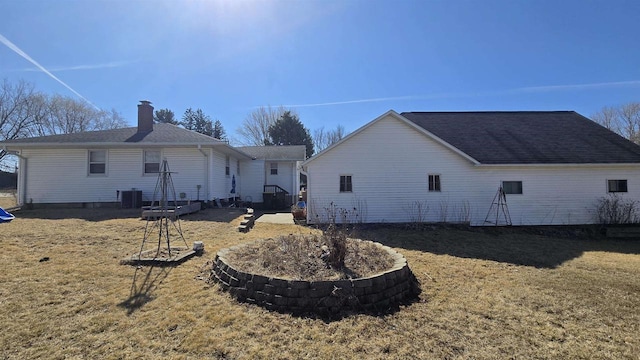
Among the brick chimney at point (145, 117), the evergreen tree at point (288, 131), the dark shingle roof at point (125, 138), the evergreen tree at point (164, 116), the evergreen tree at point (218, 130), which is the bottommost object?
the dark shingle roof at point (125, 138)

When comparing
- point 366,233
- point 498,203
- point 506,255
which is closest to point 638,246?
point 498,203

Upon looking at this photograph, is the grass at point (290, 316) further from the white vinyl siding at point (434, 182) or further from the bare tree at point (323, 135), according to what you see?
the bare tree at point (323, 135)

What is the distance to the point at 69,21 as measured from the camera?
369 inches

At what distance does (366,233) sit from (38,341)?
8.97 meters

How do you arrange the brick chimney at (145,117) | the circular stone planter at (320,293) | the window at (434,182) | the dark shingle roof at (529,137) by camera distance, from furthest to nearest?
the brick chimney at (145,117) < the dark shingle roof at (529,137) < the window at (434,182) < the circular stone planter at (320,293)

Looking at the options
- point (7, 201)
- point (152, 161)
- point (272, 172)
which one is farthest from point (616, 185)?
point (7, 201)

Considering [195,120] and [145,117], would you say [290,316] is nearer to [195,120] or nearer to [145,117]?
[145,117]

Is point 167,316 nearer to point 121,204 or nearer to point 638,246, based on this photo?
point 121,204

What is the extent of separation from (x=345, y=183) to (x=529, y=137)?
9463 mm

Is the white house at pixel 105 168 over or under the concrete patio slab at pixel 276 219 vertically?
over

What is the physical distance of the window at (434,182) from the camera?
1260 centimetres

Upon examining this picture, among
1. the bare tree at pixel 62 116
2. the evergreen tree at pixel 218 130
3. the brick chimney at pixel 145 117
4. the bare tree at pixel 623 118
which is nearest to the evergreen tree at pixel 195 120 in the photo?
the evergreen tree at pixel 218 130

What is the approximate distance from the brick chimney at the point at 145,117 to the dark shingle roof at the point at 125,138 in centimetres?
44

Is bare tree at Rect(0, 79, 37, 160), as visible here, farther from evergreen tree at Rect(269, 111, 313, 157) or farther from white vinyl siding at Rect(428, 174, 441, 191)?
white vinyl siding at Rect(428, 174, 441, 191)
